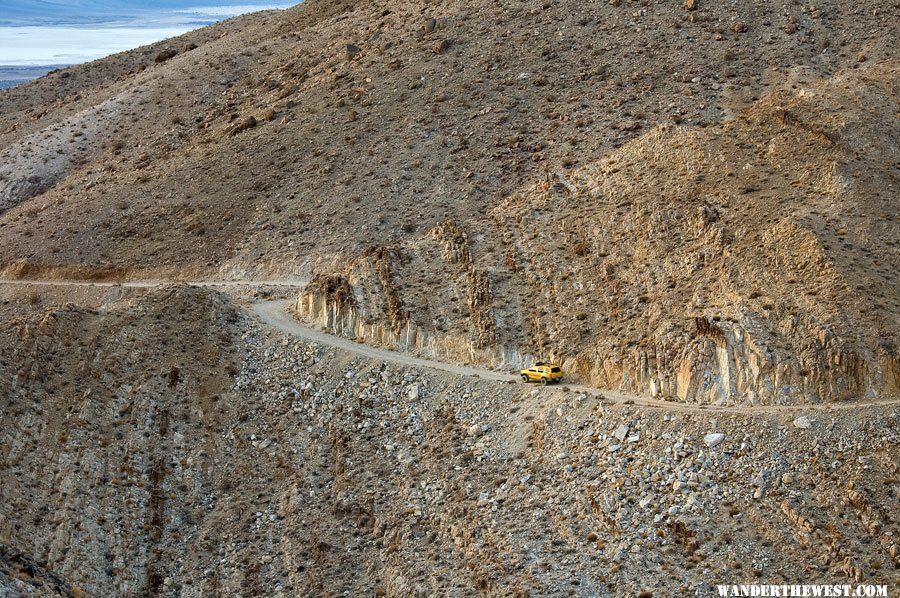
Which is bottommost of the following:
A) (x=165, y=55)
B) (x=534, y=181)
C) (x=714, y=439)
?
(x=714, y=439)

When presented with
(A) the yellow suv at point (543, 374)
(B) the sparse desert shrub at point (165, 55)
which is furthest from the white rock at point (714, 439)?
(B) the sparse desert shrub at point (165, 55)

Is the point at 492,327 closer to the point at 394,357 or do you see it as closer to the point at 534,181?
the point at 394,357

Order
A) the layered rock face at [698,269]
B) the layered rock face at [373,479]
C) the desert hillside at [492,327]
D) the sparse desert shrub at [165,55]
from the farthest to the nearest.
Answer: the sparse desert shrub at [165,55] < the layered rock face at [698,269] < the desert hillside at [492,327] < the layered rock face at [373,479]

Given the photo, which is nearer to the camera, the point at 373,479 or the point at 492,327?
the point at 373,479

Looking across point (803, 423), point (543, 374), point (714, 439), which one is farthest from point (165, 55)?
point (803, 423)

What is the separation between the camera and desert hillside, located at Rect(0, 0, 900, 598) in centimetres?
3791

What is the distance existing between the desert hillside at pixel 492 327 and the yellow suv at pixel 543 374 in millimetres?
619

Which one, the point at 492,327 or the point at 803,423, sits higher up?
the point at 492,327

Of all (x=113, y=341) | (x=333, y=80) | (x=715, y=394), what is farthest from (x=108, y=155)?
(x=715, y=394)

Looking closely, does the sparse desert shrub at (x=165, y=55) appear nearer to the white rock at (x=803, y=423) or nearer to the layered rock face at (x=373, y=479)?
the layered rock face at (x=373, y=479)

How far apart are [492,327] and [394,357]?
158 inches

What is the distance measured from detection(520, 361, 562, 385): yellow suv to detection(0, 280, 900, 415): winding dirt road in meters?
0.51

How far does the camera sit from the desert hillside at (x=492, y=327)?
37906 millimetres

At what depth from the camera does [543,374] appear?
4441 centimetres
